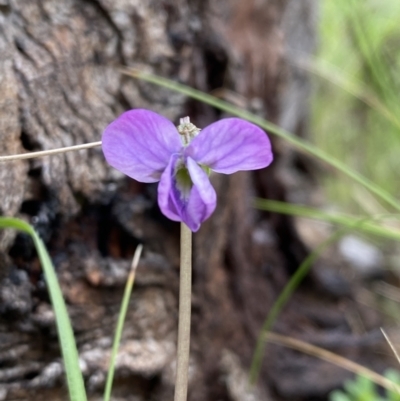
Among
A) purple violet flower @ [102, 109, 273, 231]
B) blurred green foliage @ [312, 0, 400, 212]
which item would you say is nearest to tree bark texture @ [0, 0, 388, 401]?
purple violet flower @ [102, 109, 273, 231]

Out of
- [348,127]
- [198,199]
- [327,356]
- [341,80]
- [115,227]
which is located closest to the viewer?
[198,199]

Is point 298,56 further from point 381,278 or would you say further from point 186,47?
point 186,47

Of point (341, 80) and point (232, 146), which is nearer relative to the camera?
point (232, 146)

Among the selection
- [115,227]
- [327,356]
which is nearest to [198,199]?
[115,227]

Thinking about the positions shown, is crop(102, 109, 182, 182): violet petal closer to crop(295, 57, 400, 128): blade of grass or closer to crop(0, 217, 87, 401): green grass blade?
crop(0, 217, 87, 401): green grass blade

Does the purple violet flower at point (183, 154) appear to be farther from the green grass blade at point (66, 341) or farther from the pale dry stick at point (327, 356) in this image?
the pale dry stick at point (327, 356)

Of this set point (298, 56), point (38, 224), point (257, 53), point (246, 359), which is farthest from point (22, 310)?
point (298, 56)

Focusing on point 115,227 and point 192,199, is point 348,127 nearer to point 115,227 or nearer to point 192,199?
point 115,227
